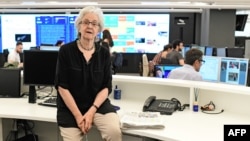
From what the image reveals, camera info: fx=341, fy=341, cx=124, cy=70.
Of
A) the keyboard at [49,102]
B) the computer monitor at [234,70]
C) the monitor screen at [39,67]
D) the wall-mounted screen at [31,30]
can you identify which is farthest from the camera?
the wall-mounted screen at [31,30]

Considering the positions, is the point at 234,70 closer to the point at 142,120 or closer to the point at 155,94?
the point at 155,94

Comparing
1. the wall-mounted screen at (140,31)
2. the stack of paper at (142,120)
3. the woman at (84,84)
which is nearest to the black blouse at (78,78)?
the woman at (84,84)

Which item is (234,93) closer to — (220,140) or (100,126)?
(220,140)

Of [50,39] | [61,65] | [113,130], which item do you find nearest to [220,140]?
[113,130]

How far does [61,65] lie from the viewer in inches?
94.6

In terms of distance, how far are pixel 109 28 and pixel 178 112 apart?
313 inches

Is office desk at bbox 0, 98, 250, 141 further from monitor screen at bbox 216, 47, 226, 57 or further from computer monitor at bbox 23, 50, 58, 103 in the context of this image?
monitor screen at bbox 216, 47, 226, 57

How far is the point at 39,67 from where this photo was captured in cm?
309

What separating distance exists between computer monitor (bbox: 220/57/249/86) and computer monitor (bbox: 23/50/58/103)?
A: 221cm

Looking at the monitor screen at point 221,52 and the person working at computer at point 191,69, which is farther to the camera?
the monitor screen at point 221,52

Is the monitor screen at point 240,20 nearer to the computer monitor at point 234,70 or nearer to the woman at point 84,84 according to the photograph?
the computer monitor at point 234,70

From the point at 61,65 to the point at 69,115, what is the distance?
0.36 metres

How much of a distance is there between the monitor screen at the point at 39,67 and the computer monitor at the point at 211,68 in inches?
81.3

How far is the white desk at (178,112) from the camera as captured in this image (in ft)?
7.30
